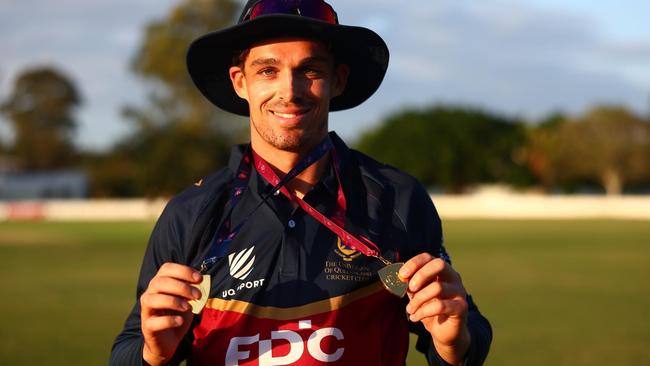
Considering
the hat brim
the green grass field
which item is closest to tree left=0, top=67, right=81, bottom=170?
the green grass field

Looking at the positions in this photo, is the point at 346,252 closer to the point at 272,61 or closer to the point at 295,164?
the point at 295,164

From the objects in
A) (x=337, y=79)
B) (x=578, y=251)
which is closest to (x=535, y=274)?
(x=578, y=251)

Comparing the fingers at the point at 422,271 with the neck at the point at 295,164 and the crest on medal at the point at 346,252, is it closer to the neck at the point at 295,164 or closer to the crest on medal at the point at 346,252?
the crest on medal at the point at 346,252

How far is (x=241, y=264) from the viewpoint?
276 cm

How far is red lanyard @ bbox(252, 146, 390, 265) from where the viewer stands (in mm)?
2701

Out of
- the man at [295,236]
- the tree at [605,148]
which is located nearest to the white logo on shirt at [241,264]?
the man at [295,236]

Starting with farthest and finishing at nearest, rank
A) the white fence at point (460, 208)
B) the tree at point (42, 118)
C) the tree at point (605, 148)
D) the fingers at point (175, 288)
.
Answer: the tree at point (42, 118)
the tree at point (605, 148)
the white fence at point (460, 208)
the fingers at point (175, 288)

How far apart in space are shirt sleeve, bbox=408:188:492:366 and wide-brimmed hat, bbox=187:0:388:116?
0.51 m

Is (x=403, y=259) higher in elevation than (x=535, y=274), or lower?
higher

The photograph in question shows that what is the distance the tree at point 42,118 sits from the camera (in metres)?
99.6

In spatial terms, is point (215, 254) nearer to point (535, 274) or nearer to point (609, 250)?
point (535, 274)

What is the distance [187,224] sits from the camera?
2.77 m

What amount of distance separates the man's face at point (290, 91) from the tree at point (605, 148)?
79.5 meters

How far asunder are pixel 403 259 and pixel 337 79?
2.25 feet
